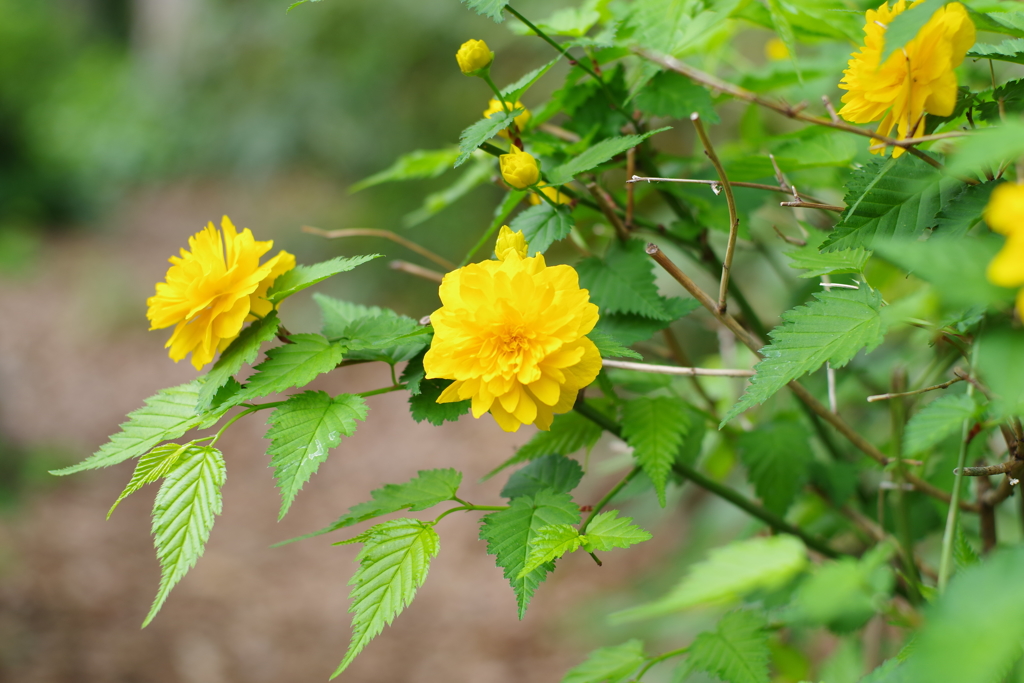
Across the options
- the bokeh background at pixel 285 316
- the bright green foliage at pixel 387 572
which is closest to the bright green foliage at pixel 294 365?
the bright green foliage at pixel 387 572

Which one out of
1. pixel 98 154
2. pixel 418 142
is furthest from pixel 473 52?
pixel 98 154

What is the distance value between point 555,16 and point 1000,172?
1.51ft

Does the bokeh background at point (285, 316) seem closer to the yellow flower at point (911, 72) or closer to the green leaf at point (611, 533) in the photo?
the green leaf at point (611, 533)

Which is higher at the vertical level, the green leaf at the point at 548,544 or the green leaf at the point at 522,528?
the green leaf at the point at 548,544

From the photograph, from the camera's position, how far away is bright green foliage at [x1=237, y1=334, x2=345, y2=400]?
1.74 ft

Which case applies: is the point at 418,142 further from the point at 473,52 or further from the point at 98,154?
the point at 98,154

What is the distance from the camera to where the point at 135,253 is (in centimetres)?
530

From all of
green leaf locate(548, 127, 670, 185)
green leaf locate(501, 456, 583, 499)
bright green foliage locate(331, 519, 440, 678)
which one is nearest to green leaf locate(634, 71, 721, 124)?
green leaf locate(548, 127, 670, 185)

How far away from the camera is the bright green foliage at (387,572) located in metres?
0.48

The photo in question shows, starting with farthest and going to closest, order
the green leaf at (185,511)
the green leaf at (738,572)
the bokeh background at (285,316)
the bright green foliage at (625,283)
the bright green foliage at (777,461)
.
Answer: the bokeh background at (285,316) < the bright green foliage at (777,461) < the bright green foliage at (625,283) < the green leaf at (185,511) < the green leaf at (738,572)

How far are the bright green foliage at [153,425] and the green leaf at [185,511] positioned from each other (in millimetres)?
28

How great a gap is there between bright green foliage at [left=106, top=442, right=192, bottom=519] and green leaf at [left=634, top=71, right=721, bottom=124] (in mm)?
525

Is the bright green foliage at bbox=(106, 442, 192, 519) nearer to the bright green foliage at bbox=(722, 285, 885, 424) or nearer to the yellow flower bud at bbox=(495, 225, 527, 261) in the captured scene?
the yellow flower bud at bbox=(495, 225, 527, 261)

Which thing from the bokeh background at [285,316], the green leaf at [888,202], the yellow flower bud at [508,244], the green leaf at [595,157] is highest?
the green leaf at [595,157]
